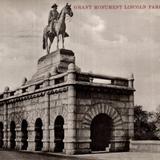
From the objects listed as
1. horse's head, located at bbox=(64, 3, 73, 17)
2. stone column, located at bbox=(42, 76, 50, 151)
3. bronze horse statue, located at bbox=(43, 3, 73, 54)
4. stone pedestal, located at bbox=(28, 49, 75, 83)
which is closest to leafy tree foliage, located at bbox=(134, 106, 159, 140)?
stone pedestal, located at bbox=(28, 49, 75, 83)

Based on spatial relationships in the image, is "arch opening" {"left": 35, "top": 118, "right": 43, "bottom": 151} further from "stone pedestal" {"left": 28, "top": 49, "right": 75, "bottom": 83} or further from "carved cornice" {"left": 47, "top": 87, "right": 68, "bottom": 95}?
"stone pedestal" {"left": 28, "top": 49, "right": 75, "bottom": 83}

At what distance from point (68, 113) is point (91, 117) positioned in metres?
1.21

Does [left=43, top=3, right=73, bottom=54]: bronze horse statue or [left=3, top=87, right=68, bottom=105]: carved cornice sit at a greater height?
[left=43, top=3, right=73, bottom=54]: bronze horse statue

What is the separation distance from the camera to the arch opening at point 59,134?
21.7m

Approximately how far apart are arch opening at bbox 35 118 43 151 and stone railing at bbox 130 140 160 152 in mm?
5009

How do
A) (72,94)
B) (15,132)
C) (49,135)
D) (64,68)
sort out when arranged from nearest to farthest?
(72,94) < (49,135) < (64,68) < (15,132)

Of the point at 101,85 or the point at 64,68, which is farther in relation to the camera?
the point at 64,68

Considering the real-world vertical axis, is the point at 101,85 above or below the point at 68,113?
above

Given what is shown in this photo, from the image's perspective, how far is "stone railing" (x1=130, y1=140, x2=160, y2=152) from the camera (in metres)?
20.3

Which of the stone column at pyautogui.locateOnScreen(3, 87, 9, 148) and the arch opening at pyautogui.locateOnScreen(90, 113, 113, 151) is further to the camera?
the stone column at pyautogui.locateOnScreen(3, 87, 9, 148)

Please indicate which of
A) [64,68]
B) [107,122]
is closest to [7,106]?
[64,68]

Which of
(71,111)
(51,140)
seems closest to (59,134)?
(51,140)

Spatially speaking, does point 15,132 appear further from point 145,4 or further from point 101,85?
point 145,4

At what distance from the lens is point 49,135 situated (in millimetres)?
22016
